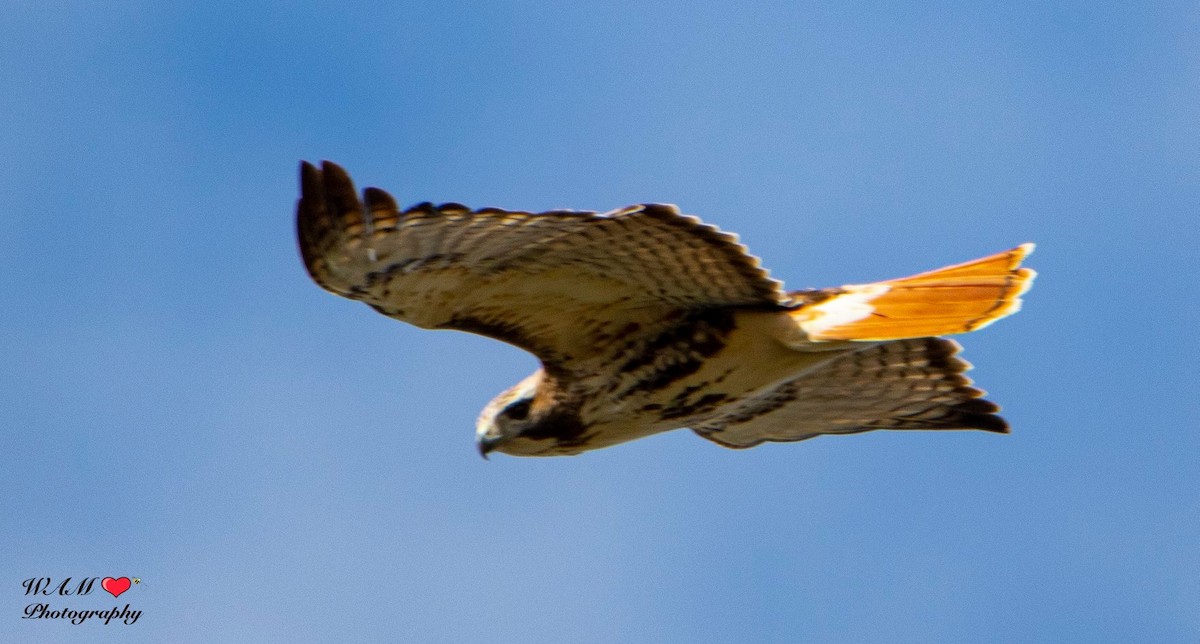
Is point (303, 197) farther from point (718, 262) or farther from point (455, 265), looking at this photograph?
point (718, 262)

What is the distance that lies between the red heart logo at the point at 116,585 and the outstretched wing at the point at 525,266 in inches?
110

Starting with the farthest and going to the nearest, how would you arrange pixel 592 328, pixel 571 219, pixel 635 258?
pixel 592 328 < pixel 635 258 < pixel 571 219

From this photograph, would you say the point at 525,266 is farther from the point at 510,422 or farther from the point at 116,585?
the point at 116,585

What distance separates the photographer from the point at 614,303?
632cm

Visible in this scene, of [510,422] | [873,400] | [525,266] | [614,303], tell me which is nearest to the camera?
[525,266]

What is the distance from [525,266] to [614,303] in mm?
478

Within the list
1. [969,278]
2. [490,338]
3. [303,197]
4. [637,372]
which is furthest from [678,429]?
[303,197]

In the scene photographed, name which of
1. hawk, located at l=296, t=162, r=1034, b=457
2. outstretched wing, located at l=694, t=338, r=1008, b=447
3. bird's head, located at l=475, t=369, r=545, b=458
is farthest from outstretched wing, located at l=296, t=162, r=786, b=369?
outstretched wing, located at l=694, t=338, r=1008, b=447

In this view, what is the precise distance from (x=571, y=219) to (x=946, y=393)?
254 centimetres

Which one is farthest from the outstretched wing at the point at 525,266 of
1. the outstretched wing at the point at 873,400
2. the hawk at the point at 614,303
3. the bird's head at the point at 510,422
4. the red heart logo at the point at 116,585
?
the red heart logo at the point at 116,585

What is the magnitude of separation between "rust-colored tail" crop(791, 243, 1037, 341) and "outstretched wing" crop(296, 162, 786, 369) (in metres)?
0.25

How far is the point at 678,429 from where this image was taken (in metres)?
6.98

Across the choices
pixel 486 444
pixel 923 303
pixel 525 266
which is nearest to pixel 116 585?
pixel 486 444

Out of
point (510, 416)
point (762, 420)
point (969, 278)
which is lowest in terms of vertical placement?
point (510, 416)
